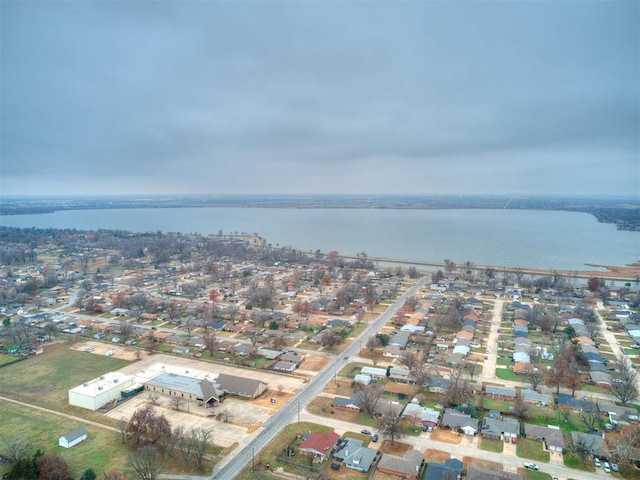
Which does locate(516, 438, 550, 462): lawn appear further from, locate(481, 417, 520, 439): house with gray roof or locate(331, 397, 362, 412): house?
locate(331, 397, 362, 412): house

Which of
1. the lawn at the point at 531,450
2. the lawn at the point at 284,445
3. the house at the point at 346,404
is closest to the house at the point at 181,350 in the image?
the lawn at the point at 284,445

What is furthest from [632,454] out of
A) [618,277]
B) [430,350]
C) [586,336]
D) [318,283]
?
[618,277]

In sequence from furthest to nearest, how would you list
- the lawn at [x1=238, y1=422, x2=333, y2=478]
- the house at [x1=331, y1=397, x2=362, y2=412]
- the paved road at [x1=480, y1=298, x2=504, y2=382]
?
the paved road at [x1=480, y1=298, x2=504, y2=382]
the house at [x1=331, y1=397, x2=362, y2=412]
the lawn at [x1=238, y1=422, x2=333, y2=478]

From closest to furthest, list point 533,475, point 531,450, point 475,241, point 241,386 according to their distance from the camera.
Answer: point 533,475 < point 531,450 < point 241,386 < point 475,241

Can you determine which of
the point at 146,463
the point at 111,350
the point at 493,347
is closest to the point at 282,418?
the point at 146,463

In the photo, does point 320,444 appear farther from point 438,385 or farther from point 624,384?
point 624,384

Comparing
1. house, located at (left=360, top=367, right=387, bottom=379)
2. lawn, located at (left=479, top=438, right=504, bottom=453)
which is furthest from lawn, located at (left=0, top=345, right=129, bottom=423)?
lawn, located at (left=479, top=438, right=504, bottom=453)
